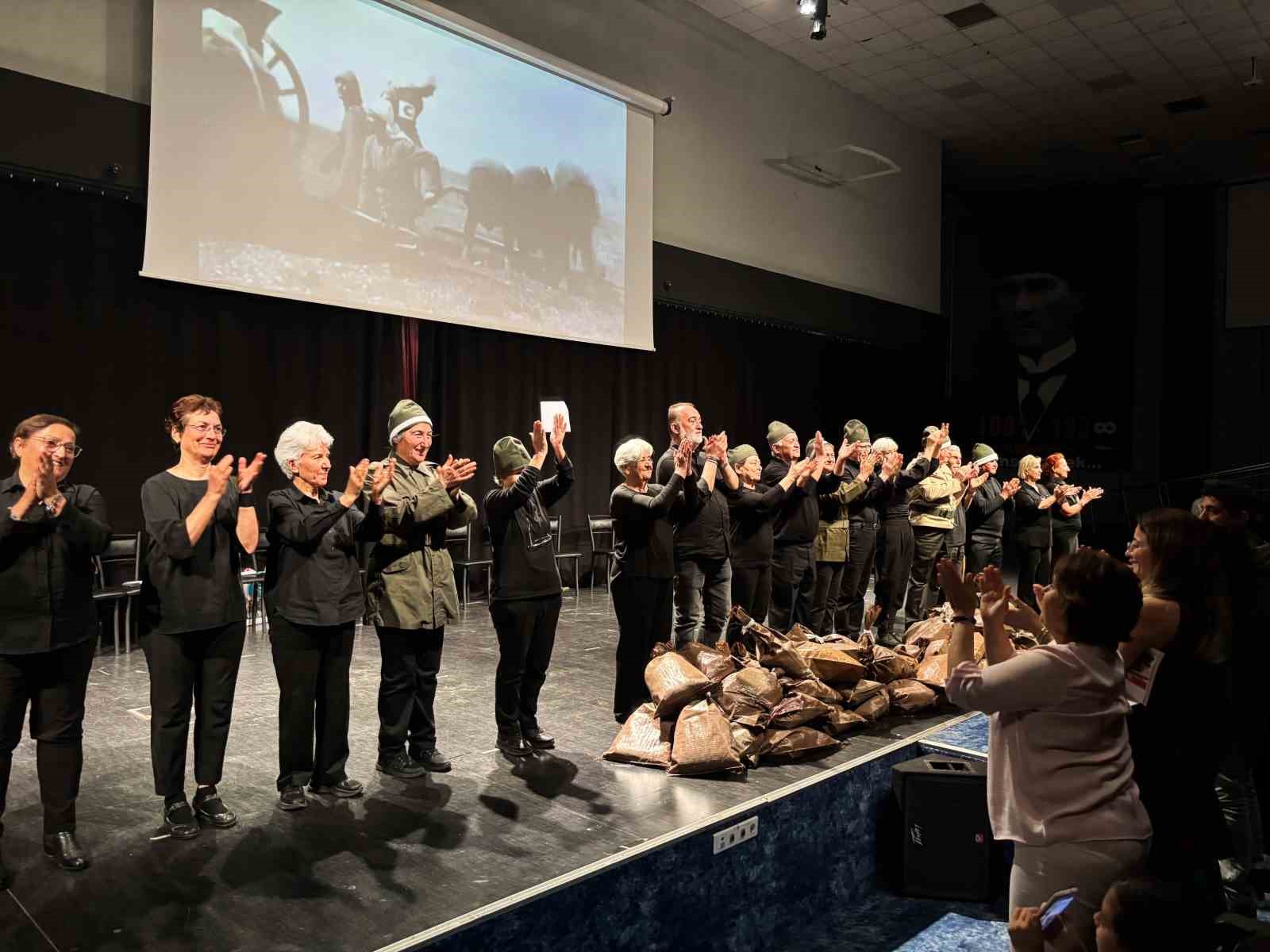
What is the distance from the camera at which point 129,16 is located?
5.05 m

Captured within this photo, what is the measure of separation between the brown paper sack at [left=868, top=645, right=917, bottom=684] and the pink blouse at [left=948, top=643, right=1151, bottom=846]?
2338mm

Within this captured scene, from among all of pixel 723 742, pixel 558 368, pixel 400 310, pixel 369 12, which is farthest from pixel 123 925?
pixel 558 368

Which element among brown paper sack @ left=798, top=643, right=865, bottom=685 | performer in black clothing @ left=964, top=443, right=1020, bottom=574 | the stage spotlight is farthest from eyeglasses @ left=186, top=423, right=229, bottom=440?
the stage spotlight

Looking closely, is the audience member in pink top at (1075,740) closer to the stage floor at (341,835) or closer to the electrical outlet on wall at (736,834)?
the electrical outlet on wall at (736,834)

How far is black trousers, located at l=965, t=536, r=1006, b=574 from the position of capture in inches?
261

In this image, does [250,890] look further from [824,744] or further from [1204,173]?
[1204,173]

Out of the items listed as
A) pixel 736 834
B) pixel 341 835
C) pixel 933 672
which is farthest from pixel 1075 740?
pixel 933 672

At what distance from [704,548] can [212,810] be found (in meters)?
2.30

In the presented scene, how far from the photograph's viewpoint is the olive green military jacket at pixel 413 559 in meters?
Result: 3.11

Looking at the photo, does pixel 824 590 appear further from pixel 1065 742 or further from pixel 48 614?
pixel 48 614

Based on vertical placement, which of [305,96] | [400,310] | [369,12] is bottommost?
[400,310]

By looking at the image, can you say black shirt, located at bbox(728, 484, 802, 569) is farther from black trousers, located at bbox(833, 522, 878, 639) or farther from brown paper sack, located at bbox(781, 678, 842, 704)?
brown paper sack, located at bbox(781, 678, 842, 704)

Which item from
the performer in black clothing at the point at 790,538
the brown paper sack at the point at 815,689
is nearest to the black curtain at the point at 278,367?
the performer in black clothing at the point at 790,538

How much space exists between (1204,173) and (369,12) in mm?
10336
